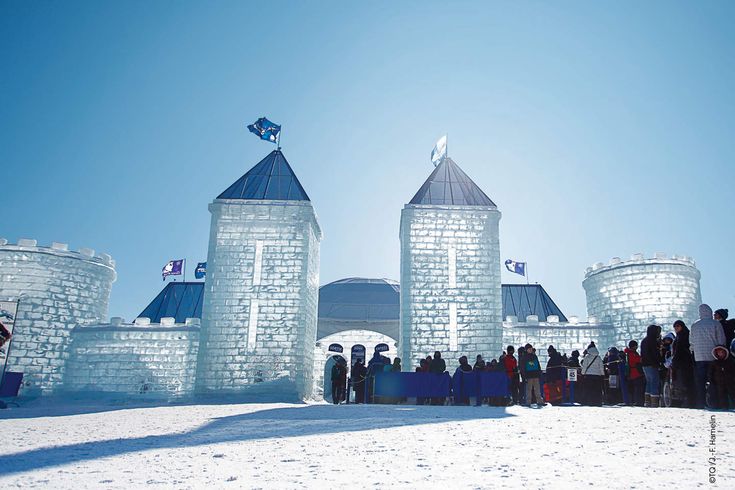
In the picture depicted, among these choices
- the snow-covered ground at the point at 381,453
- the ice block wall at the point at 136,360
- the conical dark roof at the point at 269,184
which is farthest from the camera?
the conical dark roof at the point at 269,184

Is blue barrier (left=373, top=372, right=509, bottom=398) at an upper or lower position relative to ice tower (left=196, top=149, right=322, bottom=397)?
lower

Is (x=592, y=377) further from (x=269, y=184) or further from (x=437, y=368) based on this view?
(x=269, y=184)

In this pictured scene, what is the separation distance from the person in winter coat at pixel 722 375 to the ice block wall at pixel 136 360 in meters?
17.2

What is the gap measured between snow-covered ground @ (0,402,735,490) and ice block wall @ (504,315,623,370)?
1286 cm

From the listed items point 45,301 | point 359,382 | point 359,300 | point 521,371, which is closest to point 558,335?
point 359,382

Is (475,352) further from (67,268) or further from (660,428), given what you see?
(67,268)

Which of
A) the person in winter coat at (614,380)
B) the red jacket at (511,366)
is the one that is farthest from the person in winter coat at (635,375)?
the red jacket at (511,366)

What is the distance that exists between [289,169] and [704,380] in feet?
54.8

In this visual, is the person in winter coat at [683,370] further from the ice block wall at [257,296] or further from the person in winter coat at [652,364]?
the ice block wall at [257,296]

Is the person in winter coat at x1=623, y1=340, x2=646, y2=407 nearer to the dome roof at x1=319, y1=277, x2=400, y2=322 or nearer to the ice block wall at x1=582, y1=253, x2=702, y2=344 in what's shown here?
the ice block wall at x1=582, y1=253, x2=702, y2=344

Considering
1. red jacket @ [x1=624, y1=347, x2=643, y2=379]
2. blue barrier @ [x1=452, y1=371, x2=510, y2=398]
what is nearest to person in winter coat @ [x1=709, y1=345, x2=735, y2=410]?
red jacket @ [x1=624, y1=347, x2=643, y2=379]

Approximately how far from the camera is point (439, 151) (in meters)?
24.8

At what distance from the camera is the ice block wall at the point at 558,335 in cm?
2206

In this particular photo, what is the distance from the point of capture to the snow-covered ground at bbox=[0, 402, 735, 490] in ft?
15.0
